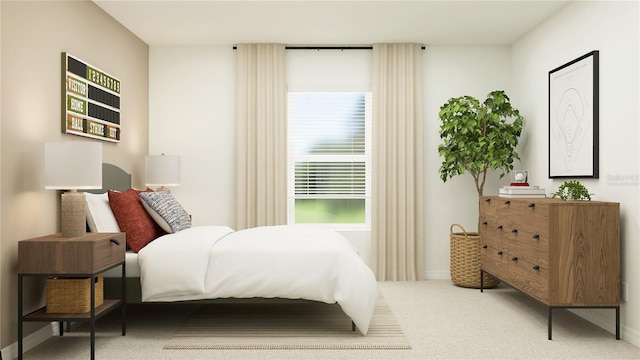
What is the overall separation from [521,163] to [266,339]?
339 centimetres

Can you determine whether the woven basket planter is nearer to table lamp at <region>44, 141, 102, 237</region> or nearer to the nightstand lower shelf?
the nightstand lower shelf

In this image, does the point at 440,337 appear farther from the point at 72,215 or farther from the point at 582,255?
the point at 72,215

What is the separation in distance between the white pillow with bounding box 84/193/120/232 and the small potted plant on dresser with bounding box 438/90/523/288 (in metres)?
3.17

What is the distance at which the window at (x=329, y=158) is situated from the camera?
5523 mm

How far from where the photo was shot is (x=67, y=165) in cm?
293

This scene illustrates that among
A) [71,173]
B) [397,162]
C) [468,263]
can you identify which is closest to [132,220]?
[71,173]

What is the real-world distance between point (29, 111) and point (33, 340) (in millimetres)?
1496

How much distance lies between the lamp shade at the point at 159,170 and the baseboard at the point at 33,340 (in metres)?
1.73

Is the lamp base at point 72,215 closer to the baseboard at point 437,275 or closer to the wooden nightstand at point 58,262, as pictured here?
the wooden nightstand at point 58,262

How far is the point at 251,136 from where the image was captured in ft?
17.5

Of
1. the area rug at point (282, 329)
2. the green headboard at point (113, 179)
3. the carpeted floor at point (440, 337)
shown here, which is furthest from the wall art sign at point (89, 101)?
the area rug at point (282, 329)

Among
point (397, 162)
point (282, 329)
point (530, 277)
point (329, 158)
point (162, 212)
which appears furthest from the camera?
point (329, 158)

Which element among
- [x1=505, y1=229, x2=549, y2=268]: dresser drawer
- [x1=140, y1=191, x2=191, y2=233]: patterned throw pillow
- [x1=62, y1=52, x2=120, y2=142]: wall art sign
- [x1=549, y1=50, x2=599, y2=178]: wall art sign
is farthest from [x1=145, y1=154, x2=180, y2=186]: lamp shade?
[x1=549, y1=50, x2=599, y2=178]: wall art sign

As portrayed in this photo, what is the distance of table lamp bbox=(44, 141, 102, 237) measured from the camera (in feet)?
9.59
